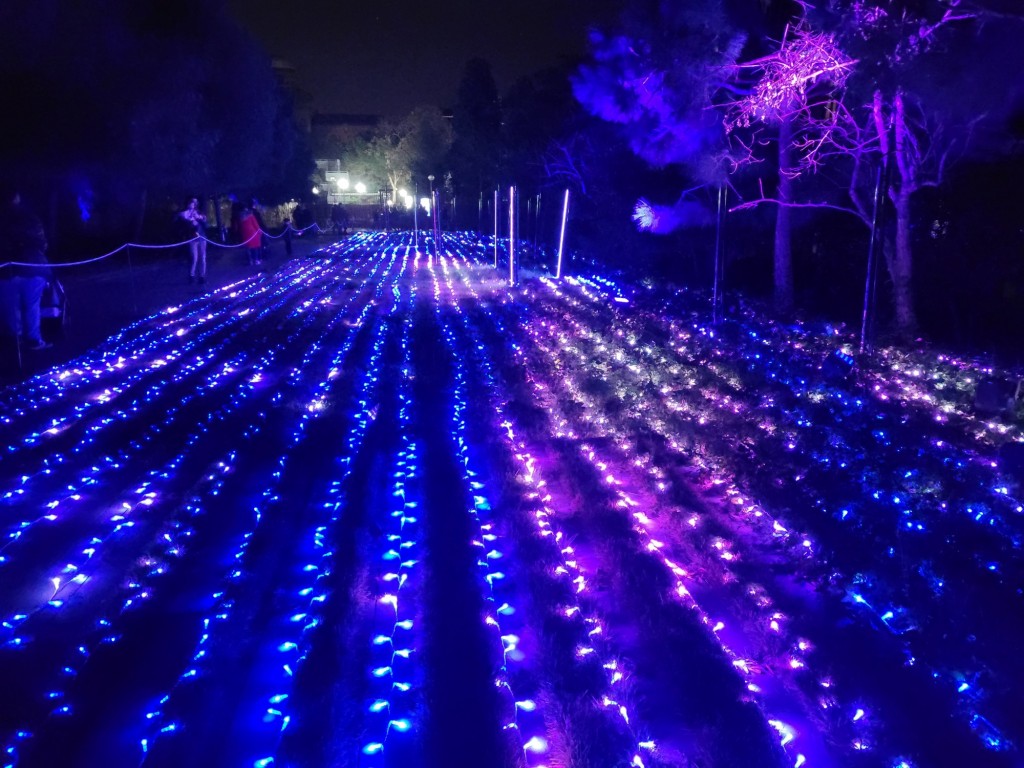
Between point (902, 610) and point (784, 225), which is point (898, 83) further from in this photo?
point (902, 610)

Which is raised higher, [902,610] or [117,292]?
[117,292]

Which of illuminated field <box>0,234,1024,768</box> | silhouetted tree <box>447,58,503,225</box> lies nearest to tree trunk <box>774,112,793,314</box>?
illuminated field <box>0,234,1024,768</box>

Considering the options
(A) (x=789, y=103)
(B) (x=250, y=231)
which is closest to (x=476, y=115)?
(B) (x=250, y=231)

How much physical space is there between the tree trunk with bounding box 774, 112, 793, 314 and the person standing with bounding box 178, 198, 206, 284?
10488 millimetres

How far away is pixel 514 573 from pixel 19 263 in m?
6.96

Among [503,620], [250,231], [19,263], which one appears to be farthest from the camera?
[250,231]

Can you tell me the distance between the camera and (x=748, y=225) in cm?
1409

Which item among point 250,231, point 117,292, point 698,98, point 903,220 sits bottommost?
point 117,292

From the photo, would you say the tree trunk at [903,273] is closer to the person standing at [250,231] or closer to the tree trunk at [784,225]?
the tree trunk at [784,225]

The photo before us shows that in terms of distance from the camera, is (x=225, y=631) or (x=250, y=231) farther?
(x=250, y=231)

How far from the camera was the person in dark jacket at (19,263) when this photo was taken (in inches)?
328

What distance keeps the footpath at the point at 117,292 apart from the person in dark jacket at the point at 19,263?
35 cm

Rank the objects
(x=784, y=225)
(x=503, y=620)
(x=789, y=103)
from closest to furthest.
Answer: (x=503, y=620) → (x=789, y=103) → (x=784, y=225)

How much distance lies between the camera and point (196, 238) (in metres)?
15.6
